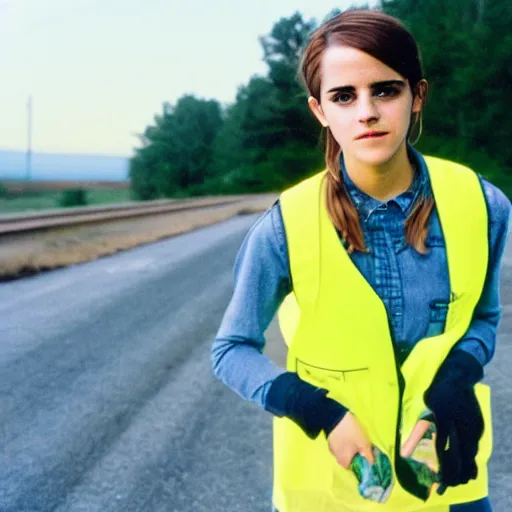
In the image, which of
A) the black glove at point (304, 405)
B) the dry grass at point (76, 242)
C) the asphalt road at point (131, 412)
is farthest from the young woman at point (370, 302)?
the dry grass at point (76, 242)

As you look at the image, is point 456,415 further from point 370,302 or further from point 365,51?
point 365,51

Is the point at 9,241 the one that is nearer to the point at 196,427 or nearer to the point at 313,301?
the point at 196,427

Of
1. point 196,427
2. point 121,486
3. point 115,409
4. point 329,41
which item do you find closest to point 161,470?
point 121,486

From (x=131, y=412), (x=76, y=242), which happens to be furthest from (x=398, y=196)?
(x=76, y=242)

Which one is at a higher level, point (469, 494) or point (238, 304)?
point (238, 304)

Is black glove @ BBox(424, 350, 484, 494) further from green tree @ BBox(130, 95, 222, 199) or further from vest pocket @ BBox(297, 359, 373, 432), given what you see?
green tree @ BBox(130, 95, 222, 199)

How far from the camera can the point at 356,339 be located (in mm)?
1418

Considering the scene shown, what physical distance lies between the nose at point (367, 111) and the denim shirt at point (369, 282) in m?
0.13

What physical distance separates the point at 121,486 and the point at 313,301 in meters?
2.96

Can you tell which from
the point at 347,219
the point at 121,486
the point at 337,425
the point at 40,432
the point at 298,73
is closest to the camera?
the point at 337,425

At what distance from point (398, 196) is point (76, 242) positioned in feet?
50.2

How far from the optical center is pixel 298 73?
1640 millimetres

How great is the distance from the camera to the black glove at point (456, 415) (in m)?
1.41

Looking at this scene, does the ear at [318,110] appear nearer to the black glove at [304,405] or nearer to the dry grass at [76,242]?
the black glove at [304,405]
